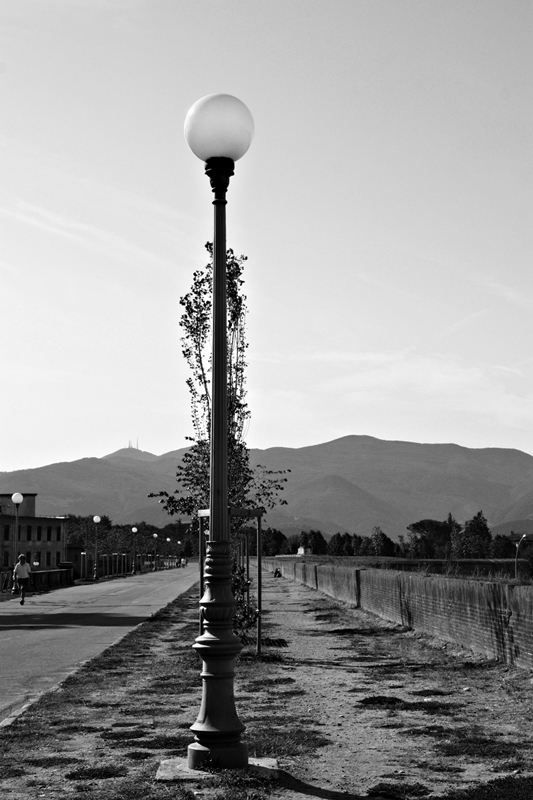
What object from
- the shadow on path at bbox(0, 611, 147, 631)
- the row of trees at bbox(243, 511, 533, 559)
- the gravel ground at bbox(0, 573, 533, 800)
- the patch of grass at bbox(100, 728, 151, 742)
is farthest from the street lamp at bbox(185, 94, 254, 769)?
the row of trees at bbox(243, 511, 533, 559)

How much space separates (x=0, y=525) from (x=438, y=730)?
90.1m

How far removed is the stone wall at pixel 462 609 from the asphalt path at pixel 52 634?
5965 millimetres

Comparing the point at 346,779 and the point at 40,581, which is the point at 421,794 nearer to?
the point at 346,779

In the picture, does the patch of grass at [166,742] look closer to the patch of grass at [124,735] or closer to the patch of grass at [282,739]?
the patch of grass at [124,735]

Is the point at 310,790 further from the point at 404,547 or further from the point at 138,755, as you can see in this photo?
the point at 404,547

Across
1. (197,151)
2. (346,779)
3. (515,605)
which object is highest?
(197,151)

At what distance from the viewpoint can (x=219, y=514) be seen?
760cm

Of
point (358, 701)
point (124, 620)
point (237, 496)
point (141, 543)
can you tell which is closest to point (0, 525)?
point (141, 543)

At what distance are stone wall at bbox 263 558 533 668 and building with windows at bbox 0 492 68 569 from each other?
75.4 metres

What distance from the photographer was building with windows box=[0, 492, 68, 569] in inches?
3762

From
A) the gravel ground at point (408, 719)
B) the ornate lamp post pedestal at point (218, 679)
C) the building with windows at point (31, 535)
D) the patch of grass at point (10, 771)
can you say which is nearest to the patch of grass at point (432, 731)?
the gravel ground at point (408, 719)

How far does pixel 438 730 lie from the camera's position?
8.83 m

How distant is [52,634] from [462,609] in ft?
33.5

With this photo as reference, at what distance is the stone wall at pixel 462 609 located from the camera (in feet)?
39.4
